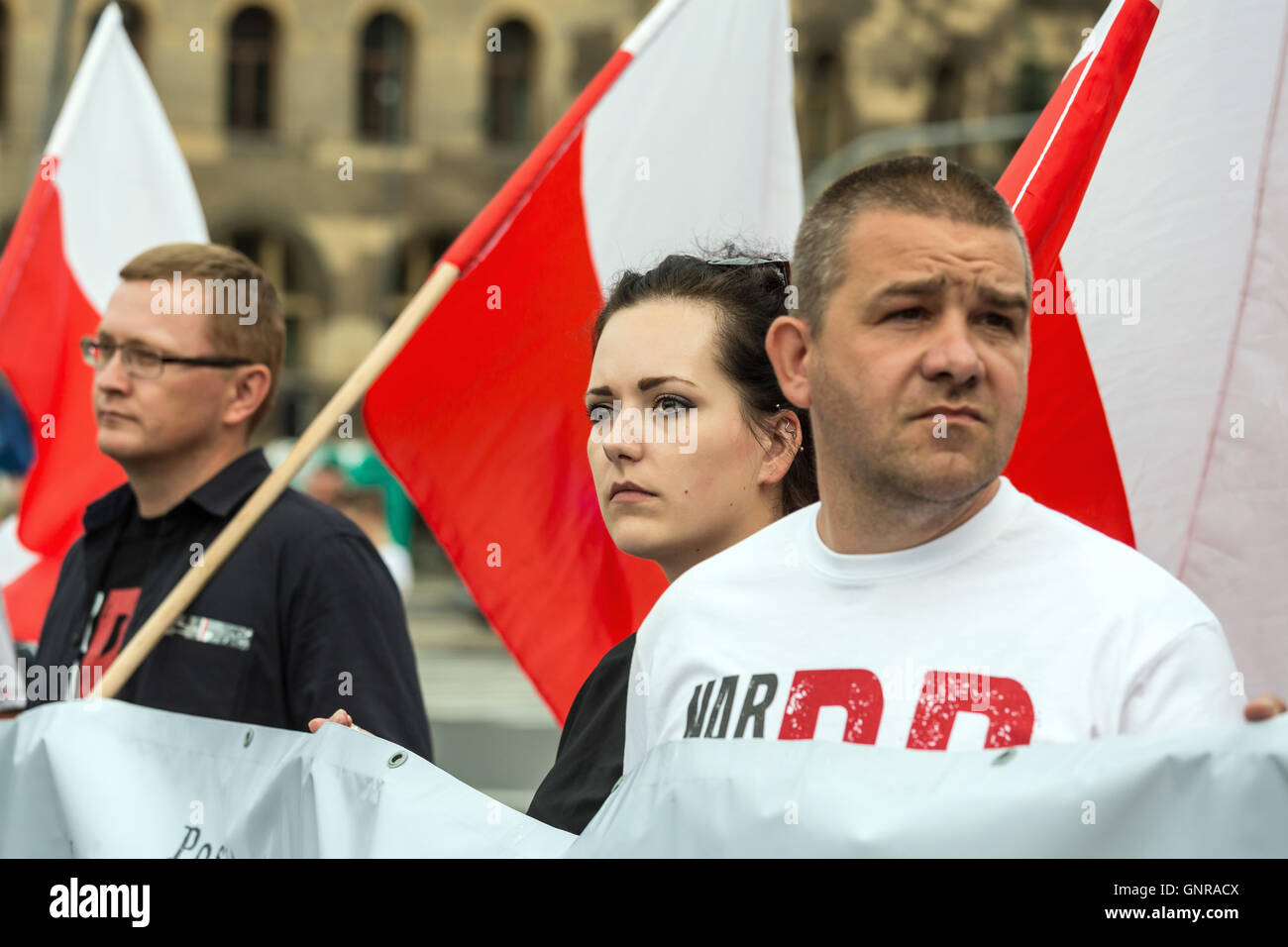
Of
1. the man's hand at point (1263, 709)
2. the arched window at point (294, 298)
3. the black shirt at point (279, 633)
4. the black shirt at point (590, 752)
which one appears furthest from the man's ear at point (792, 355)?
the arched window at point (294, 298)

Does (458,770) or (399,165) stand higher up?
(399,165)

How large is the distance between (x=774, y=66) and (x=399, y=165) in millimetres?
26397

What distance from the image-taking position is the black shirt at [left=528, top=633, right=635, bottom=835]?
8.48 ft

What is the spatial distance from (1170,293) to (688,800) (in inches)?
60.3

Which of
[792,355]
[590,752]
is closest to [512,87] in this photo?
[590,752]

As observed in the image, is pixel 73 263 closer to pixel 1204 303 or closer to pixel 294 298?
pixel 1204 303

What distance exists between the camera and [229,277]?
13.0ft

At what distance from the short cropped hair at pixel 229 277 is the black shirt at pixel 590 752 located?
4.69ft

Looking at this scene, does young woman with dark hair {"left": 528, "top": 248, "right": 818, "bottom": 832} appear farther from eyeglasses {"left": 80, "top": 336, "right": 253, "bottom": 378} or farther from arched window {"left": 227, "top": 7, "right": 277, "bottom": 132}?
arched window {"left": 227, "top": 7, "right": 277, "bottom": 132}

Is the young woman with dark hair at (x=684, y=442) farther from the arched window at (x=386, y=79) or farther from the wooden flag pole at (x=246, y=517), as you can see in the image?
the arched window at (x=386, y=79)

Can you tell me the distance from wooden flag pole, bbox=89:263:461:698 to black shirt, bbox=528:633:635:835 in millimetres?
944
